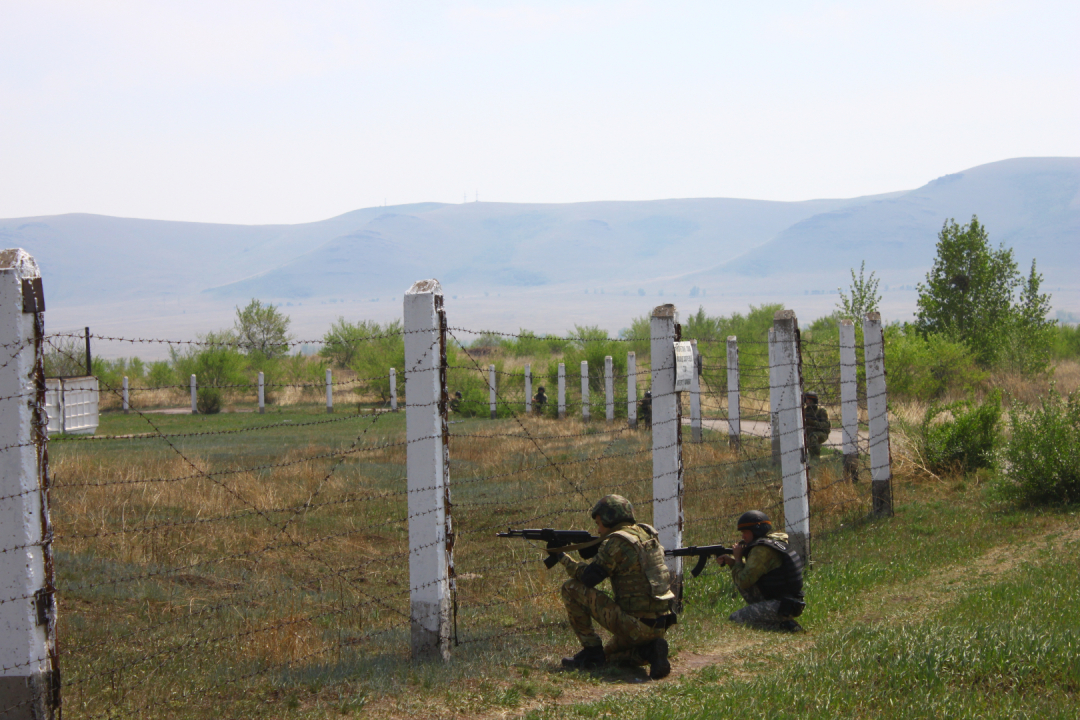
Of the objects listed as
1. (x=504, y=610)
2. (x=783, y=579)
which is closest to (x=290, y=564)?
(x=504, y=610)

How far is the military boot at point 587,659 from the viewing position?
18.2 ft

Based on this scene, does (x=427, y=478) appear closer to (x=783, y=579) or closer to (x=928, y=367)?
(x=783, y=579)

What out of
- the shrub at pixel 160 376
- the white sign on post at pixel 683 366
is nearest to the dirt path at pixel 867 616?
the white sign on post at pixel 683 366

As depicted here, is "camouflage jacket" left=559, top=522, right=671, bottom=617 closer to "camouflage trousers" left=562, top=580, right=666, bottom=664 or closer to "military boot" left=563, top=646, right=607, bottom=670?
A: "camouflage trousers" left=562, top=580, right=666, bottom=664

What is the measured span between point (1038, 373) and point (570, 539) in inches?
919

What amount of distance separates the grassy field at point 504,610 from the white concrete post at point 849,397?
716mm

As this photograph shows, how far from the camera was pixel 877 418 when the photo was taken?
10.8m

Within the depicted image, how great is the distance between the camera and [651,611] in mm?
5488

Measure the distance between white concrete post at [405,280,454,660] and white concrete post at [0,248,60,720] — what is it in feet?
6.35

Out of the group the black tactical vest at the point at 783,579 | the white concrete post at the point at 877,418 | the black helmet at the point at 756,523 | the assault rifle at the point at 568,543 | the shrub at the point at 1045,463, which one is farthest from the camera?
the white concrete post at the point at 877,418

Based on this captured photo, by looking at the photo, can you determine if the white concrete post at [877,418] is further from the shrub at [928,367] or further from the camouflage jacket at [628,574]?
the shrub at [928,367]

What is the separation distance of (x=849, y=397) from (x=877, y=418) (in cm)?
48

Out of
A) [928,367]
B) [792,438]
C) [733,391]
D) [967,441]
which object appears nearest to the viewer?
[792,438]

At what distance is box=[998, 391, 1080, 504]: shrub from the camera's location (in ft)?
34.2
